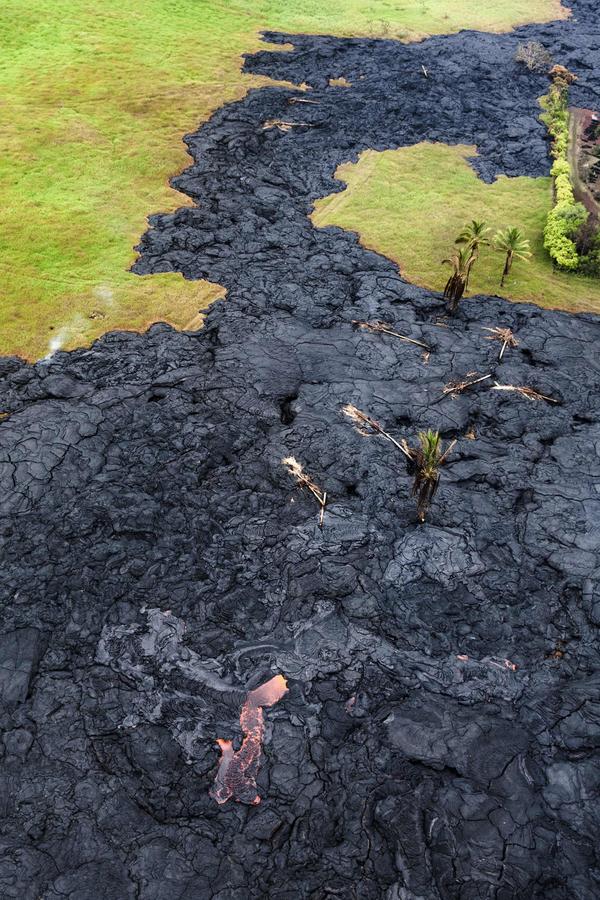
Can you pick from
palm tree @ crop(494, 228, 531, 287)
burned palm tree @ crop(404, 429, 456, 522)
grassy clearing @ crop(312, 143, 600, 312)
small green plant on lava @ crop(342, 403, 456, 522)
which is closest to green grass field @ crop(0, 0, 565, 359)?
small green plant on lava @ crop(342, 403, 456, 522)

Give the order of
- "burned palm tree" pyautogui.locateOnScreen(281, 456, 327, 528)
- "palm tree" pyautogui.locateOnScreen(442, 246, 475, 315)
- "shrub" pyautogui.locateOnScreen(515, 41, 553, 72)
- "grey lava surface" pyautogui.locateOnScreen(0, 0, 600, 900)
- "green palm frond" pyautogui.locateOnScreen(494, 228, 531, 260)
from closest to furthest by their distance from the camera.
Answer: "grey lava surface" pyautogui.locateOnScreen(0, 0, 600, 900), "burned palm tree" pyautogui.locateOnScreen(281, 456, 327, 528), "palm tree" pyautogui.locateOnScreen(442, 246, 475, 315), "green palm frond" pyautogui.locateOnScreen(494, 228, 531, 260), "shrub" pyautogui.locateOnScreen(515, 41, 553, 72)

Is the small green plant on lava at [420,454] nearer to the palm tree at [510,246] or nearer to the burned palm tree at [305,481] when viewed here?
the burned palm tree at [305,481]

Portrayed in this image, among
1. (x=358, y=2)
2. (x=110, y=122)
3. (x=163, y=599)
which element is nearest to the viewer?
(x=163, y=599)

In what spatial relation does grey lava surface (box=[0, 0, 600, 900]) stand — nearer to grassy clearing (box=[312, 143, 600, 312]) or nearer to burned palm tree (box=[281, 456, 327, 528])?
burned palm tree (box=[281, 456, 327, 528])

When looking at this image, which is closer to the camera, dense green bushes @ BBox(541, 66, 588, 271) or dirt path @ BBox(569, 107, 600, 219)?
dense green bushes @ BBox(541, 66, 588, 271)

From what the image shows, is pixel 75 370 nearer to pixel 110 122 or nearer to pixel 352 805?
pixel 352 805

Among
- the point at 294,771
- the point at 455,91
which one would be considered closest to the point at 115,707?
the point at 294,771
